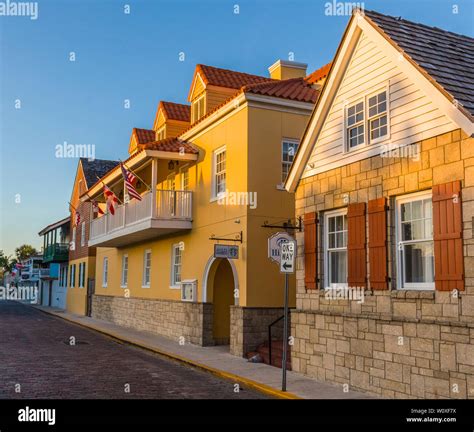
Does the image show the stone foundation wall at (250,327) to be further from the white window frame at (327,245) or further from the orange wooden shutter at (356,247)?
the orange wooden shutter at (356,247)

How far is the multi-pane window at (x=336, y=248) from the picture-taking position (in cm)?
1112

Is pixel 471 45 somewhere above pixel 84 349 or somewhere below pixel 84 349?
above

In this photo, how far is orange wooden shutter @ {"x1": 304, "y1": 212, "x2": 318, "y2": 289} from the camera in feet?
38.0

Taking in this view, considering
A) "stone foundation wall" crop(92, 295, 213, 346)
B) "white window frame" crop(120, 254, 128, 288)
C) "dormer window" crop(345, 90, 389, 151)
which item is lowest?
"stone foundation wall" crop(92, 295, 213, 346)

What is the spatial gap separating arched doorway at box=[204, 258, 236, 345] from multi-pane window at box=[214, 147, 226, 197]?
211cm

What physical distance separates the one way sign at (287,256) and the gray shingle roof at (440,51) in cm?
366

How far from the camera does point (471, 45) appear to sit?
1130 centimetres

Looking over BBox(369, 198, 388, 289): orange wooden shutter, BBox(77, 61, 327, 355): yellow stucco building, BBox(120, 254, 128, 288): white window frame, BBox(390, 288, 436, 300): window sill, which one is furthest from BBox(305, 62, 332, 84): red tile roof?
BBox(120, 254, 128, 288): white window frame

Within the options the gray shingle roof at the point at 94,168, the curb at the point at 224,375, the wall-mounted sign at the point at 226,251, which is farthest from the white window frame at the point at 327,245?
the gray shingle roof at the point at 94,168

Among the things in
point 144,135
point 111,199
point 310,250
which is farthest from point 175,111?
point 310,250

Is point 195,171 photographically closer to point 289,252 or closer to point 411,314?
point 289,252

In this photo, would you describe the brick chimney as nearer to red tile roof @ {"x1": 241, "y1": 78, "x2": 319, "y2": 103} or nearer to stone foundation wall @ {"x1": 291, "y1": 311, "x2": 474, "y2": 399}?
red tile roof @ {"x1": 241, "y1": 78, "x2": 319, "y2": 103}

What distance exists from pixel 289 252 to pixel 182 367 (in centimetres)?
503
